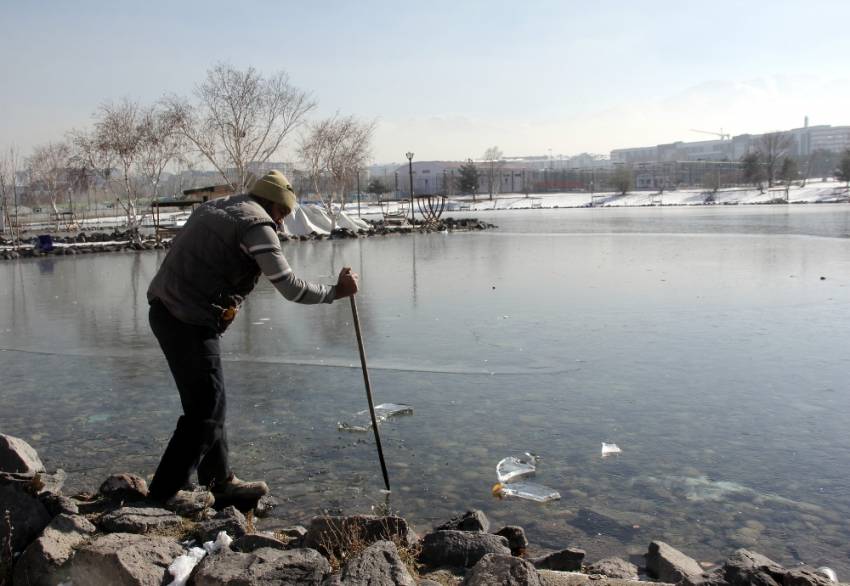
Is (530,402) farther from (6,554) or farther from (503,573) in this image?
(6,554)

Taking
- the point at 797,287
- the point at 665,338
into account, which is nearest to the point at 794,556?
the point at 665,338

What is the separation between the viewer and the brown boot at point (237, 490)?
413 cm

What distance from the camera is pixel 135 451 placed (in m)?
5.05

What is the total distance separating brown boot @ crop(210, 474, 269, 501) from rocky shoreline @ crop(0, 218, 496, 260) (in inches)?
714

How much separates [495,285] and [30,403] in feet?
29.0

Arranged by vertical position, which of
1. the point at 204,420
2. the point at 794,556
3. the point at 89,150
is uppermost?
the point at 89,150

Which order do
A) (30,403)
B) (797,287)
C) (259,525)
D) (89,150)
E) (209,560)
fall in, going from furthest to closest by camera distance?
(89,150)
(797,287)
(30,403)
(259,525)
(209,560)

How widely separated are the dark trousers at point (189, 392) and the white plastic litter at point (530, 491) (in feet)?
5.14

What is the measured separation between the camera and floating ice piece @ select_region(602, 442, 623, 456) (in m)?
4.82

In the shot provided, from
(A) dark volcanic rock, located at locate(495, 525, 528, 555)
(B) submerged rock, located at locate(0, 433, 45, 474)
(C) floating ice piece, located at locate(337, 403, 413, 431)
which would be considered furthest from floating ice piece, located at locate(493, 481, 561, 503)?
(B) submerged rock, located at locate(0, 433, 45, 474)

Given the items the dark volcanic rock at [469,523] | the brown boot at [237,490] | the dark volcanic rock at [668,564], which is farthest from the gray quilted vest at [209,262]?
the dark volcanic rock at [668,564]

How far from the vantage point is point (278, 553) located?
3.08 meters

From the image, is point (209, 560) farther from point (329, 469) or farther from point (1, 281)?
point (1, 281)

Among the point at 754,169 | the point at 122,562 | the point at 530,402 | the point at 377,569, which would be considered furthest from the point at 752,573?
the point at 754,169
